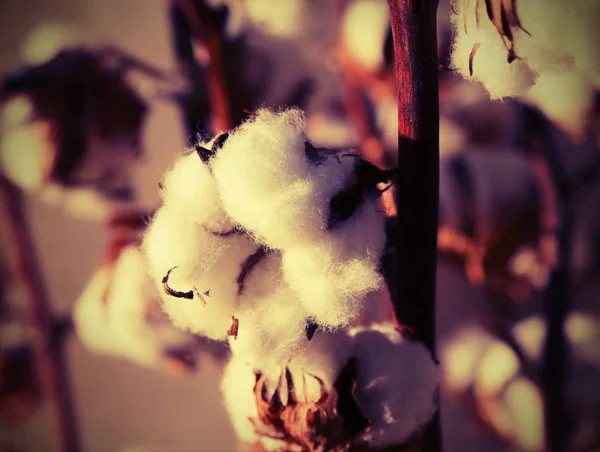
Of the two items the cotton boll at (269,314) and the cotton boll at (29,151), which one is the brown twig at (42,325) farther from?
the cotton boll at (269,314)

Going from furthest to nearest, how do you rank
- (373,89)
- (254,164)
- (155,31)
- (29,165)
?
1. (155,31)
2. (373,89)
3. (29,165)
4. (254,164)

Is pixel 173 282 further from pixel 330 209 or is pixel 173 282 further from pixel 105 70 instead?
pixel 105 70

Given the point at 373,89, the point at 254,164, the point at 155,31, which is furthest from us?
the point at 155,31

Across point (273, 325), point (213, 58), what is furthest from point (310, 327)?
point (213, 58)

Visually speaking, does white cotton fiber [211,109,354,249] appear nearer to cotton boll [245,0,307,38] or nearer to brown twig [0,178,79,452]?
cotton boll [245,0,307,38]

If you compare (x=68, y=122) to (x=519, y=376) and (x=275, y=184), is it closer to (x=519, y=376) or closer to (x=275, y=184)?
(x=275, y=184)

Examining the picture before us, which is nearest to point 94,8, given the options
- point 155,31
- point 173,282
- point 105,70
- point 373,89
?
point 155,31

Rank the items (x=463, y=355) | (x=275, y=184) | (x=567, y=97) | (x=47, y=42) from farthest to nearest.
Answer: (x=463, y=355), (x=47, y=42), (x=567, y=97), (x=275, y=184)
